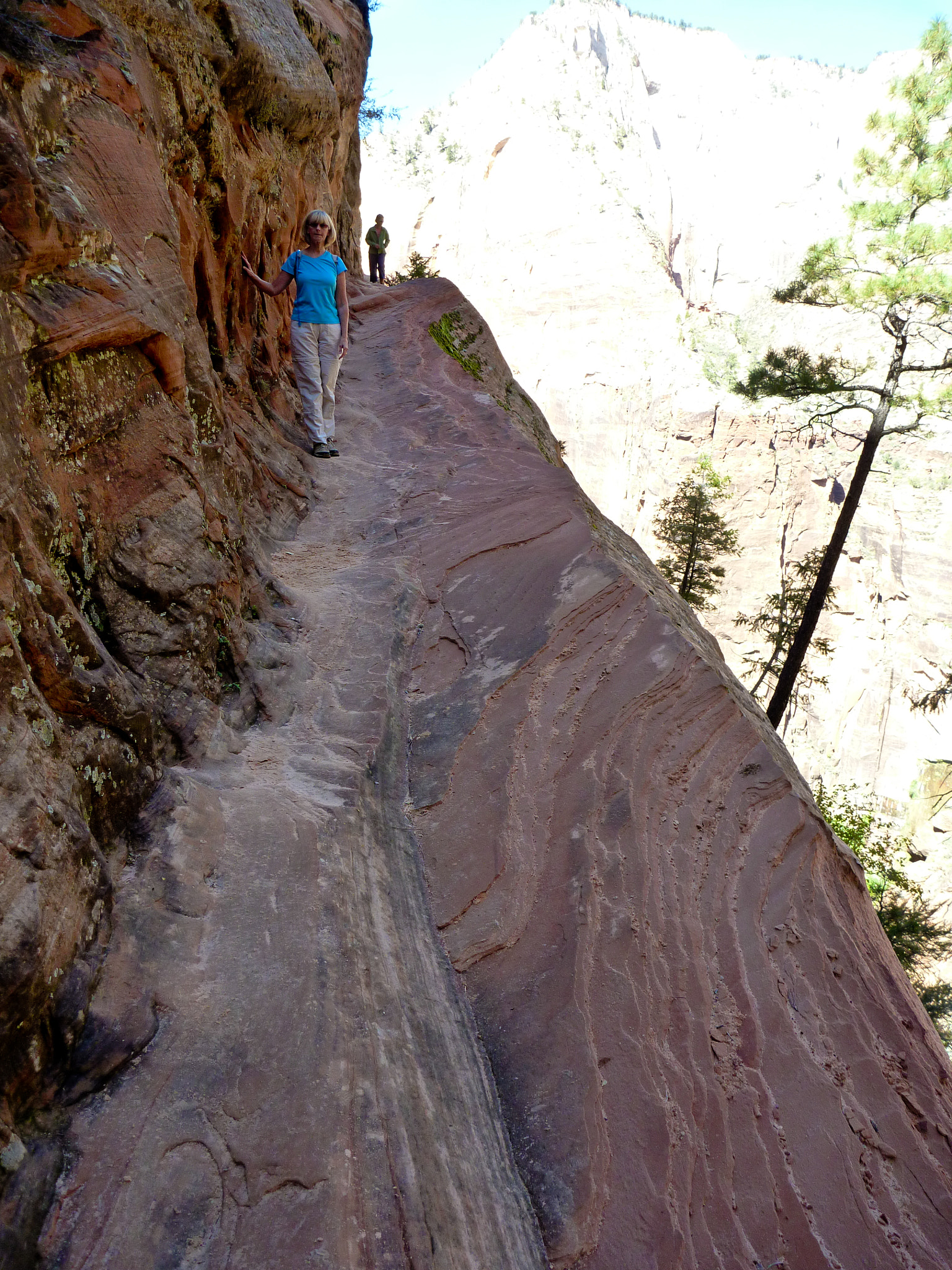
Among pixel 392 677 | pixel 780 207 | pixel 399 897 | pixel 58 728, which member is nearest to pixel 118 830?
pixel 58 728

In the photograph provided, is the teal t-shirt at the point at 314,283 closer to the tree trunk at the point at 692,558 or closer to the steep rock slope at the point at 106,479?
the steep rock slope at the point at 106,479

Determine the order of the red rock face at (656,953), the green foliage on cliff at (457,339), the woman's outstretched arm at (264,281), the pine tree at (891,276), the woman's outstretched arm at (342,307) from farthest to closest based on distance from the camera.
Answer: the pine tree at (891,276), the green foliage on cliff at (457,339), the woman's outstretched arm at (342,307), the woman's outstretched arm at (264,281), the red rock face at (656,953)

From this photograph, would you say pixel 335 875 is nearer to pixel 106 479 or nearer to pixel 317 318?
pixel 106 479

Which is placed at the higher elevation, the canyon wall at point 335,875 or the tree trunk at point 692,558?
the tree trunk at point 692,558

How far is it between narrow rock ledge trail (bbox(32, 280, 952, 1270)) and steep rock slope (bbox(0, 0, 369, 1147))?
20 cm

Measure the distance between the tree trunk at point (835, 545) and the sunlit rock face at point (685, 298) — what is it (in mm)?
1122

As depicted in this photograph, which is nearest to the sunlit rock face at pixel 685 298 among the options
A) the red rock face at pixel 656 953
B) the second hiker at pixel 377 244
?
the second hiker at pixel 377 244

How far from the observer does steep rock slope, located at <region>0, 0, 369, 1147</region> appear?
210cm

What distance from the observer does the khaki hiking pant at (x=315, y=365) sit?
20.6ft

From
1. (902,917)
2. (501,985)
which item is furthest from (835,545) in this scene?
(501,985)

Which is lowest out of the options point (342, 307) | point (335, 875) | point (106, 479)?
point (335, 875)

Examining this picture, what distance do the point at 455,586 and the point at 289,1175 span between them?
3.40 m

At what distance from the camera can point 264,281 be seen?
5875mm

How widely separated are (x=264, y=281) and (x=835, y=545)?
845 centimetres
